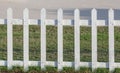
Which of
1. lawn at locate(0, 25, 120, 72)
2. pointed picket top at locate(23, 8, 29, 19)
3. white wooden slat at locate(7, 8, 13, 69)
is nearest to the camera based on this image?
pointed picket top at locate(23, 8, 29, 19)

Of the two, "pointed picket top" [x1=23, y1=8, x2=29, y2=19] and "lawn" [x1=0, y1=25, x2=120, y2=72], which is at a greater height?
"pointed picket top" [x1=23, y1=8, x2=29, y2=19]

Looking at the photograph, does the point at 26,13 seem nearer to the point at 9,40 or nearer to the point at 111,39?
the point at 9,40

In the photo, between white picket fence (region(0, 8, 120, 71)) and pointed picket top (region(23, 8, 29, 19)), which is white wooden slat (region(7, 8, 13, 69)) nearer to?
white picket fence (region(0, 8, 120, 71))

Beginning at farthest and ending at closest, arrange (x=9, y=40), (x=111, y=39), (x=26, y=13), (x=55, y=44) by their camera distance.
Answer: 1. (x=55, y=44)
2. (x=9, y=40)
3. (x=26, y=13)
4. (x=111, y=39)

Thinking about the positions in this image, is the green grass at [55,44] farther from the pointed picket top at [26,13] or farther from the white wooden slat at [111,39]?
the pointed picket top at [26,13]

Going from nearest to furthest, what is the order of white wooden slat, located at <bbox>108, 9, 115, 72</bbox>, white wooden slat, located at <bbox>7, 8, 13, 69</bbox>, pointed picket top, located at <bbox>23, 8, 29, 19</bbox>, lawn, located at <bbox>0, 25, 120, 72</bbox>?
white wooden slat, located at <bbox>108, 9, 115, 72</bbox> → pointed picket top, located at <bbox>23, 8, 29, 19</bbox> → white wooden slat, located at <bbox>7, 8, 13, 69</bbox> → lawn, located at <bbox>0, 25, 120, 72</bbox>

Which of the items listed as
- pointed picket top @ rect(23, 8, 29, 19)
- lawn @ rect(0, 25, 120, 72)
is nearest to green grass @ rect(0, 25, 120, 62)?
lawn @ rect(0, 25, 120, 72)

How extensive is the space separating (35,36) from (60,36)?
4.44 meters

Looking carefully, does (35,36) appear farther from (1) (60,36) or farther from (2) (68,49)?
(1) (60,36)

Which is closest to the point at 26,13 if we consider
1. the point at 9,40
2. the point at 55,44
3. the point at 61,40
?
the point at 9,40

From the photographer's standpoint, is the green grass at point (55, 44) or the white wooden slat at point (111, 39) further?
the green grass at point (55, 44)

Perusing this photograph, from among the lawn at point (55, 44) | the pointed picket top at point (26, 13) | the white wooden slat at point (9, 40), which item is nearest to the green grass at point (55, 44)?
the lawn at point (55, 44)

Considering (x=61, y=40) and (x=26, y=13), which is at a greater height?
(x=26, y=13)

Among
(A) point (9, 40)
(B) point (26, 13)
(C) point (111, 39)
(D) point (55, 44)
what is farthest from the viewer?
(D) point (55, 44)
